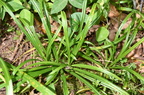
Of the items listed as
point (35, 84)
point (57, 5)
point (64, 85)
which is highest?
point (57, 5)

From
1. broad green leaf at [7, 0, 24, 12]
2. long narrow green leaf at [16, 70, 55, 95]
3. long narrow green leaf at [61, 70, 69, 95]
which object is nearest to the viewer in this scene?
long narrow green leaf at [16, 70, 55, 95]

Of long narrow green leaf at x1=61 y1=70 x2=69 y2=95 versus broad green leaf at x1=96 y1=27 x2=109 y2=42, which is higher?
broad green leaf at x1=96 y1=27 x2=109 y2=42

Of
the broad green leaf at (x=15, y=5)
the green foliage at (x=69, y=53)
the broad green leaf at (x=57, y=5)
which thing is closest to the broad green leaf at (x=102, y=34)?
the green foliage at (x=69, y=53)

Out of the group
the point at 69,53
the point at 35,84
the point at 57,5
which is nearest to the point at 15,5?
the point at 57,5

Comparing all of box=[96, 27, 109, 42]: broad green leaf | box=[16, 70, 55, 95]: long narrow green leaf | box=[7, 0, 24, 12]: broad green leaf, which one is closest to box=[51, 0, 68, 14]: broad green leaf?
box=[7, 0, 24, 12]: broad green leaf

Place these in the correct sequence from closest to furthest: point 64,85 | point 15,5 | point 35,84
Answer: point 35,84
point 64,85
point 15,5

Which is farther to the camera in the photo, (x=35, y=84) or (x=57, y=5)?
(x=57, y=5)

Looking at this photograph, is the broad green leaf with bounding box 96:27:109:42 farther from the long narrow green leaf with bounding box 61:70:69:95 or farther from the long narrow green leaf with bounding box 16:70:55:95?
the long narrow green leaf with bounding box 16:70:55:95

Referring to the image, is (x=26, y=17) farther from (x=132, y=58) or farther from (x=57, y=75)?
(x=132, y=58)

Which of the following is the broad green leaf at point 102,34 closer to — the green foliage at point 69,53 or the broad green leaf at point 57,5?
the green foliage at point 69,53

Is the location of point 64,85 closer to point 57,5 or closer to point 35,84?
point 35,84

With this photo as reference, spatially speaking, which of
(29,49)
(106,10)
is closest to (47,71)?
(29,49)
